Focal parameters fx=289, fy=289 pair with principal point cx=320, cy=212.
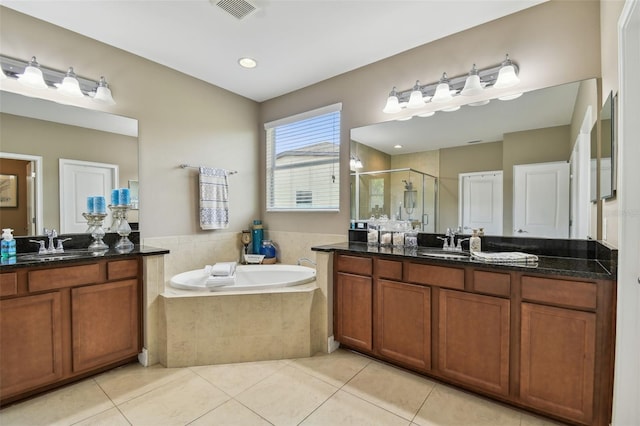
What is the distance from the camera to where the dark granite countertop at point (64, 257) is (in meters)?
1.75

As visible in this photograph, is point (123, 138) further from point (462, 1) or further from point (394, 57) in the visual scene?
point (462, 1)

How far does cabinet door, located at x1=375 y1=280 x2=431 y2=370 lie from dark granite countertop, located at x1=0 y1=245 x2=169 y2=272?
179cm

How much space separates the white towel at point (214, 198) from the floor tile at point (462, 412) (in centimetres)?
249

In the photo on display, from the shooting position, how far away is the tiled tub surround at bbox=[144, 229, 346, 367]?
2.21 metres

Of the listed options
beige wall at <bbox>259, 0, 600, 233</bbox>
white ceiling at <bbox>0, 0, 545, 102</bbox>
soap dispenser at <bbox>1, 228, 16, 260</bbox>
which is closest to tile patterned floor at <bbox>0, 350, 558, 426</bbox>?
soap dispenser at <bbox>1, 228, 16, 260</bbox>

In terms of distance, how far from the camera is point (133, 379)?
6.70ft

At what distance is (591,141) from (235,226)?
325 cm

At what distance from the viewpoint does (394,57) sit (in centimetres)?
270

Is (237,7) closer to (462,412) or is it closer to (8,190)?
(8,190)

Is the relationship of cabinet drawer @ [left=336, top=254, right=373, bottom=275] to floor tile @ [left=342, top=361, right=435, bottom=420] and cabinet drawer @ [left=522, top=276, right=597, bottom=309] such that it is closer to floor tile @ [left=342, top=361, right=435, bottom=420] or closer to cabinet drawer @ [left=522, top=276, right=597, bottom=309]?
floor tile @ [left=342, top=361, right=435, bottom=420]

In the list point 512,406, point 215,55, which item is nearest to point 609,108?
point 512,406

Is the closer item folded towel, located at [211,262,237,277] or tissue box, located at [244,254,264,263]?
folded towel, located at [211,262,237,277]

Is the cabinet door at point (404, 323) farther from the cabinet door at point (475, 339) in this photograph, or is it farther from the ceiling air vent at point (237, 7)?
the ceiling air vent at point (237, 7)

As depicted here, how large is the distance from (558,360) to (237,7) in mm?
2901
